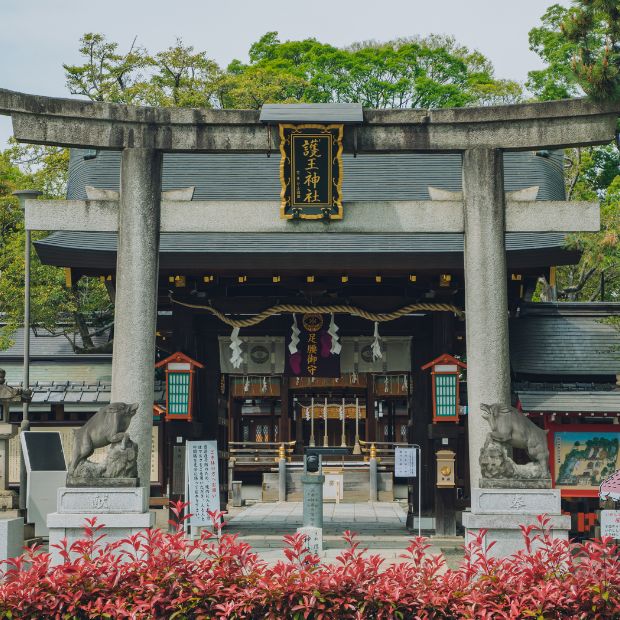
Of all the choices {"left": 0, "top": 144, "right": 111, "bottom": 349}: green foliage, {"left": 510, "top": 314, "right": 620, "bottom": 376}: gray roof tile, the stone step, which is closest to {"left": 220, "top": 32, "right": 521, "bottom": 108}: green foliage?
{"left": 0, "top": 144, "right": 111, "bottom": 349}: green foliage

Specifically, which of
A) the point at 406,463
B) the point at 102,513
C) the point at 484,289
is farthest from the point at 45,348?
the point at 484,289

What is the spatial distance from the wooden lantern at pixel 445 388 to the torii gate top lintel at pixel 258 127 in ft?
19.7

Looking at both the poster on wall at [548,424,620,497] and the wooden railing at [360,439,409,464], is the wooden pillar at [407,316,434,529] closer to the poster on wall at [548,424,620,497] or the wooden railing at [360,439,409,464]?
the poster on wall at [548,424,620,497]

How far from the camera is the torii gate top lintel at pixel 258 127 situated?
48.7ft

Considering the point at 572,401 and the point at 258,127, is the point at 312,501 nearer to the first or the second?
the point at 572,401

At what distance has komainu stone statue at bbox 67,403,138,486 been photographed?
13195mm

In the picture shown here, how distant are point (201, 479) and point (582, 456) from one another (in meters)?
7.66

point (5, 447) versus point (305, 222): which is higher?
point (305, 222)

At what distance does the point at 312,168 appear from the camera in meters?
14.9

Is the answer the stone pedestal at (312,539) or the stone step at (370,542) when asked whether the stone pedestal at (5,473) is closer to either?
the stone step at (370,542)

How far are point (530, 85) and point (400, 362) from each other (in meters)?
17.3

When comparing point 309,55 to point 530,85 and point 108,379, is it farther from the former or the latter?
point 108,379

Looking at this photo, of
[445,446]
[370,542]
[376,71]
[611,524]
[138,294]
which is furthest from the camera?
[376,71]

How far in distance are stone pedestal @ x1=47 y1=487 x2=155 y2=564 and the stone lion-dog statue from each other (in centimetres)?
493
